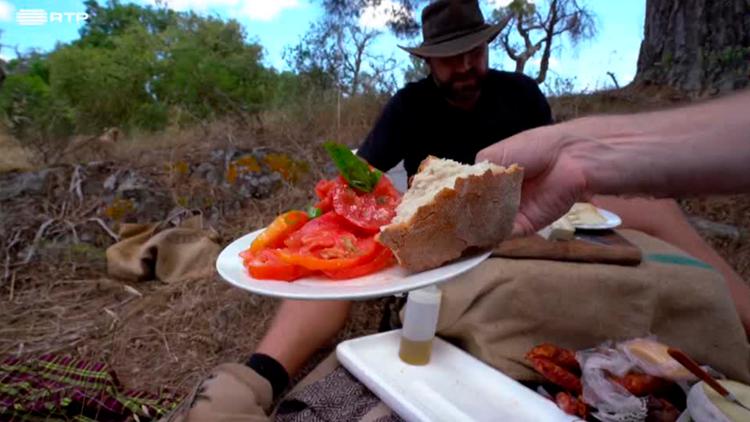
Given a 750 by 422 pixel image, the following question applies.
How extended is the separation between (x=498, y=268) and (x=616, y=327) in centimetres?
50

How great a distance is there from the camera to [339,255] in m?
1.37

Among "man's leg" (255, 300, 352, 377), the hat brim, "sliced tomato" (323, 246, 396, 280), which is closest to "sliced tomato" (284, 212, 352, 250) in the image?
"sliced tomato" (323, 246, 396, 280)

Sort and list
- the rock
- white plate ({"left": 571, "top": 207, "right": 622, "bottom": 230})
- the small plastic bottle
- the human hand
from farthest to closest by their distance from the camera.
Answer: the rock, white plate ({"left": 571, "top": 207, "right": 622, "bottom": 230}), the small plastic bottle, the human hand

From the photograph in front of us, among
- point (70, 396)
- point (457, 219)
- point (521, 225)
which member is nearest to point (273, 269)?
point (457, 219)

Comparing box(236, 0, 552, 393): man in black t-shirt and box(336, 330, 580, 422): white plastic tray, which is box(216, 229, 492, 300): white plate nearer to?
box(336, 330, 580, 422): white plastic tray

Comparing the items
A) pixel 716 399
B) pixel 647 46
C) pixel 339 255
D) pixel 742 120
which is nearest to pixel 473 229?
pixel 339 255

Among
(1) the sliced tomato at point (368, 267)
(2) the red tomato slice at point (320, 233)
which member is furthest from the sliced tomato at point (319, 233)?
(1) the sliced tomato at point (368, 267)

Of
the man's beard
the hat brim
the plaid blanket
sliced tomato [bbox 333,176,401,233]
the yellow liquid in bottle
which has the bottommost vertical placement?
the plaid blanket

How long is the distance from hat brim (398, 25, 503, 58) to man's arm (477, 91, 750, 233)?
1.82m

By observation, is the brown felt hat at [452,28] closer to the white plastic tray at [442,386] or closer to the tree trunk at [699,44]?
the white plastic tray at [442,386]

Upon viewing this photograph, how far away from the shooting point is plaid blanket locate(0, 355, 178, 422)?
2182 millimetres

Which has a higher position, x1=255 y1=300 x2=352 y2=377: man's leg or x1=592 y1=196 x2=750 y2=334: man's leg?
x1=592 y1=196 x2=750 y2=334: man's leg

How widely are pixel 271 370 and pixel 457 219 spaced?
4.14 feet

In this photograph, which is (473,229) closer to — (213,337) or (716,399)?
(716,399)
